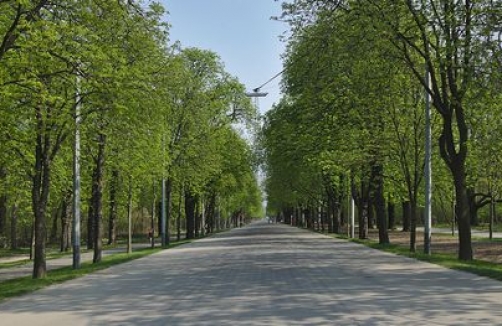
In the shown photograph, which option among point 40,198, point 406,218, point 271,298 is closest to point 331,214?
point 406,218

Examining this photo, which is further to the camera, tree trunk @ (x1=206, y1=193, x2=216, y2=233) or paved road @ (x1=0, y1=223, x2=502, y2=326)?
tree trunk @ (x1=206, y1=193, x2=216, y2=233)

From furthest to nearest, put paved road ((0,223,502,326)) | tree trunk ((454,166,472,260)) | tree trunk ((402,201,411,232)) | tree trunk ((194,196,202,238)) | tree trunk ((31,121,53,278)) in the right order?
tree trunk ((194,196,202,238)) < tree trunk ((402,201,411,232)) < tree trunk ((454,166,472,260)) < tree trunk ((31,121,53,278)) < paved road ((0,223,502,326))

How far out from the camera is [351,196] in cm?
4247

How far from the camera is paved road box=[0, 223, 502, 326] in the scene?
388 inches

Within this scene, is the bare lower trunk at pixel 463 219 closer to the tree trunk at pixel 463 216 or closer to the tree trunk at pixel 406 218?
the tree trunk at pixel 463 216

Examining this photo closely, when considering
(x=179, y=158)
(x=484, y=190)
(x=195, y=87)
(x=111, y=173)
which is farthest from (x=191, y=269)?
(x=484, y=190)

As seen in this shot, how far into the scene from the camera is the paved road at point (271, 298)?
984cm

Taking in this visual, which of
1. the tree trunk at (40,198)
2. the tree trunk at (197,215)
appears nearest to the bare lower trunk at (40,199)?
the tree trunk at (40,198)

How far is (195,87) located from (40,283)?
27986mm

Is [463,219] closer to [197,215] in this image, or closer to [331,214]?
[331,214]

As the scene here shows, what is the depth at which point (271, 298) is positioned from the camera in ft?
39.7

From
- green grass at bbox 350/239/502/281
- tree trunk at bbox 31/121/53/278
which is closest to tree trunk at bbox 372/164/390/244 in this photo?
green grass at bbox 350/239/502/281

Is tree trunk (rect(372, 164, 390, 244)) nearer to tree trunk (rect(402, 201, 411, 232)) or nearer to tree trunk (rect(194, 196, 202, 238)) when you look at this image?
tree trunk (rect(402, 201, 411, 232))

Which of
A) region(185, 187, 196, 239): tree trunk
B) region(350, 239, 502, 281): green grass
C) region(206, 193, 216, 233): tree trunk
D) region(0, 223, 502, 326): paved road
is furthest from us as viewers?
region(206, 193, 216, 233): tree trunk
